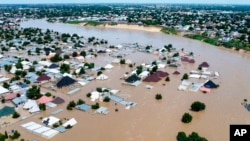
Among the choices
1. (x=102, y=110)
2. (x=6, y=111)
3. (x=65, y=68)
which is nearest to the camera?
(x=6, y=111)

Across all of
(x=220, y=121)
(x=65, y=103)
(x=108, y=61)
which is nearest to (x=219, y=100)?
(x=220, y=121)

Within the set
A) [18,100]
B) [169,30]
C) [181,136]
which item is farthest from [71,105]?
[169,30]

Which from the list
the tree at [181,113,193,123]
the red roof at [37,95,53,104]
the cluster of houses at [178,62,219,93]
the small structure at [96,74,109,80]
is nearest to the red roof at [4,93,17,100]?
the red roof at [37,95,53,104]

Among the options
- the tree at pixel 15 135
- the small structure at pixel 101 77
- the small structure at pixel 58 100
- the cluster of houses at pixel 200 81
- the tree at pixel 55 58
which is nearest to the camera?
the tree at pixel 15 135

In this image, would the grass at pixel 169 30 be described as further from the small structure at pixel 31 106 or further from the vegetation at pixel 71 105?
the small structure at pixel 31 106

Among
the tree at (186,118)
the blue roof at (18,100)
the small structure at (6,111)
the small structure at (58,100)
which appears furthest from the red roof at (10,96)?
the tree at (186,118)

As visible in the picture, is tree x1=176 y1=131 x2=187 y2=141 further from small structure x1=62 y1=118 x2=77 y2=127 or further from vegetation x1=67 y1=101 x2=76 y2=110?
vegetation x1=67 y1=101 x2=76 y2=110

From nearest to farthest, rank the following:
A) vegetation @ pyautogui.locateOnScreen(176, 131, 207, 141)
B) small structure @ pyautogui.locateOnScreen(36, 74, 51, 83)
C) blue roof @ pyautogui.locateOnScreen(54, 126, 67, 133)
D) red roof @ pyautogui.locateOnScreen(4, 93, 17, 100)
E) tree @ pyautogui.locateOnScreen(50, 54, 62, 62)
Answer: vegetation @ pyautogui.locateOnScreen(176, 131, 207, 141)
blue roof @ pyautogui.locateOnScreen(54, 126, 67, 133)
red roof @ pyautogui.locateOnScreen(4, 93, 17, 100)
small structure @ pyautogui.locateOnScreen(36, 74, 51, 83)
tree @ pyautogui.locateOnScreen(50, 54, 62, 62)

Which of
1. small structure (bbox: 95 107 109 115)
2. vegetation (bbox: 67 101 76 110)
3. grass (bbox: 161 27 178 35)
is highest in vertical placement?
grass (bbox: 161 27 178 35)

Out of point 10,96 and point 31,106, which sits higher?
point 10,96

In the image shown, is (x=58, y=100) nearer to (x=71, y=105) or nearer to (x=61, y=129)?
(x=71, y=105)
